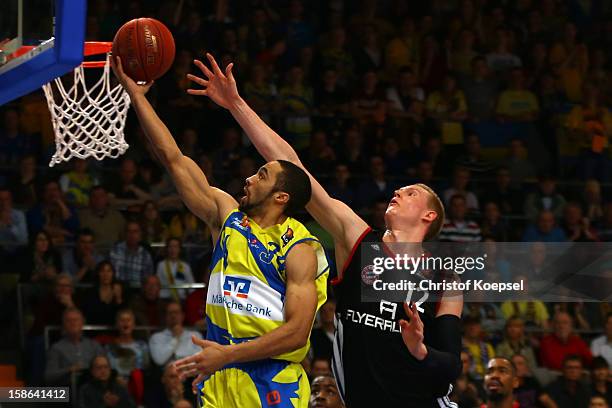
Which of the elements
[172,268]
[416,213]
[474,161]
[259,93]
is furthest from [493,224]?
[416,213]

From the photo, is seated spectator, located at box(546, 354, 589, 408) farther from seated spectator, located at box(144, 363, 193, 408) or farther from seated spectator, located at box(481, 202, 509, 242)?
seated spectator, located at box(144, 363, 193, 408)

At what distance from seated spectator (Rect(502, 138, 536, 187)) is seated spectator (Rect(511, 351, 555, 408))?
318 cm

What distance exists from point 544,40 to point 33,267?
265 inches

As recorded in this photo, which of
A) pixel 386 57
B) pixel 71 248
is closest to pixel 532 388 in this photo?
pixel 71 248

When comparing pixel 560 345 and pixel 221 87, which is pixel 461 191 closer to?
pixel 560 345

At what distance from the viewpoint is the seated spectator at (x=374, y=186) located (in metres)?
11.1

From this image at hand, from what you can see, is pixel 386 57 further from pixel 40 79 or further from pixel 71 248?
pixel 40 79

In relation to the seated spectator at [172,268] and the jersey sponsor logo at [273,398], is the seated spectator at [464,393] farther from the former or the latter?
the jersey sponsor logo at [273,398]

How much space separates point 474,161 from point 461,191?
0.62 m

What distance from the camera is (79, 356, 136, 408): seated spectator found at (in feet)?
28.1

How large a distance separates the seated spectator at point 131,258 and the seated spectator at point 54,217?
461 millimetres

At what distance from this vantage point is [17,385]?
29.6 feet

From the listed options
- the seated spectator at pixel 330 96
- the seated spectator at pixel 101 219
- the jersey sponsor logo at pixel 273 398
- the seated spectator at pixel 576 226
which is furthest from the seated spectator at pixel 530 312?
the jersey sponsor logo at pixel 273 398

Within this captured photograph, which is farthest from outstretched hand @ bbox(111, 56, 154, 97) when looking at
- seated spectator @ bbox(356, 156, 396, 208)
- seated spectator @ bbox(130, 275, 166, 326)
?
seated spectator @ bbox(356, 156, 396, 208)
